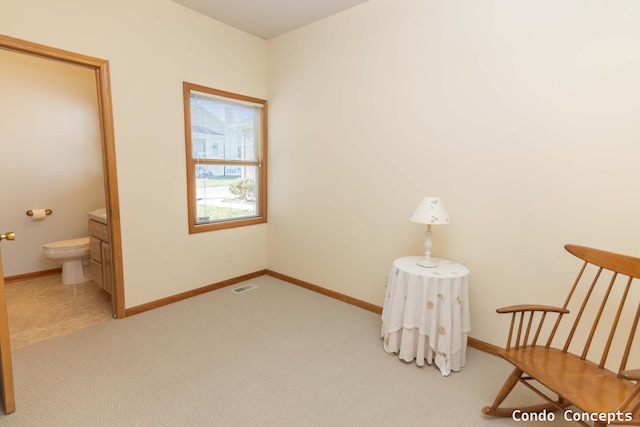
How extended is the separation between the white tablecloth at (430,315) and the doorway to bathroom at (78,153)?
7.58ft

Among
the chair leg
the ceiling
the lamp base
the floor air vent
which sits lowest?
the floor air vent

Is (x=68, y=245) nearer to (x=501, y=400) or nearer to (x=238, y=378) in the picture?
(x=238, y=378)

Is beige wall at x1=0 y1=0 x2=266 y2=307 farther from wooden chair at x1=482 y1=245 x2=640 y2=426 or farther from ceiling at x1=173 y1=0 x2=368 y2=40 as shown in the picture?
wooden chair at x1=482 y1=245 x2=640 y2=426

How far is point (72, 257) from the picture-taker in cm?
349

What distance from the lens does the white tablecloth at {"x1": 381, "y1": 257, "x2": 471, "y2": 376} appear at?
6.84 ft

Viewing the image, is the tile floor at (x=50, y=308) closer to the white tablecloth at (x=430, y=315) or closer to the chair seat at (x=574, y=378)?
the white tablecloth at (x=430, y=315)

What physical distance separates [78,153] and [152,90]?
75.2 inches

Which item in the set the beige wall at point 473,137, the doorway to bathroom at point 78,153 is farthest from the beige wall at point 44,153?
the beige wall at point 473,137

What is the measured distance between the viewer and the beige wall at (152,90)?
239cm

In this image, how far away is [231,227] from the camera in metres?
3.59

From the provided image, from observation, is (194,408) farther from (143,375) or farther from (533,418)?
(533,418)

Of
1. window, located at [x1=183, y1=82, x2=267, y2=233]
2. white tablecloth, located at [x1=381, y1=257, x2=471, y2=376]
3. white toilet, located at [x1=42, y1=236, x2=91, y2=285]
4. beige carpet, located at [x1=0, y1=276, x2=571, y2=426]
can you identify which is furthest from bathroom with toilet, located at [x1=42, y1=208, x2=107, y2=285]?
white tablecloth, located at [x1=381, y1=257, x2=471, y2=376]

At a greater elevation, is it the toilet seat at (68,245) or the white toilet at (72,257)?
the toilet seat at (68,245)

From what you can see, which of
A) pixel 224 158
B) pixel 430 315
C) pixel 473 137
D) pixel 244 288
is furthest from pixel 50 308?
pixel 473 137
